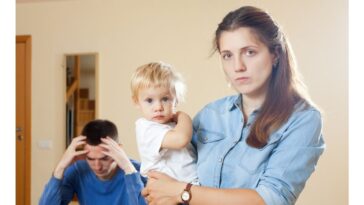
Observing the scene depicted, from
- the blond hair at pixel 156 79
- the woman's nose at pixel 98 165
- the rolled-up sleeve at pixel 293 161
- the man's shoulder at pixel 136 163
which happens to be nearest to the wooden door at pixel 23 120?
the woman's nose at pixel 98 165

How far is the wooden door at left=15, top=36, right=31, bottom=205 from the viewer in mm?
1122

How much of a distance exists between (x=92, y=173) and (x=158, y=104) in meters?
0.36

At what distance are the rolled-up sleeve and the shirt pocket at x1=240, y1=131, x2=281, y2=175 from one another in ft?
0.05

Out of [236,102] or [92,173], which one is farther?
Answer: [92,173]

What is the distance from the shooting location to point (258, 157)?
2.13 feet

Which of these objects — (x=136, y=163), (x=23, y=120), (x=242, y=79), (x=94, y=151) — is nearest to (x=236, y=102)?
(x=242, y=79)

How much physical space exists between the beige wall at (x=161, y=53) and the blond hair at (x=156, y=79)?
0.21 feet

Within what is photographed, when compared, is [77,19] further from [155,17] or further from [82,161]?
[82,161]

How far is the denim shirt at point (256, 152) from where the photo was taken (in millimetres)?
606

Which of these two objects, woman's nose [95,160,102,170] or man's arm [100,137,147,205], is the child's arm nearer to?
man's arm [100,137,147,205]

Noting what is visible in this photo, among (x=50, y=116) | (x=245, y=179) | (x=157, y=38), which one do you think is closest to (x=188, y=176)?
(x=245, y=179)

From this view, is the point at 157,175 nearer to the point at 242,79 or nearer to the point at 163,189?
the point at 163,189

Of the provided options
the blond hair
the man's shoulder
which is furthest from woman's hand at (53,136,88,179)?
the blond hair
